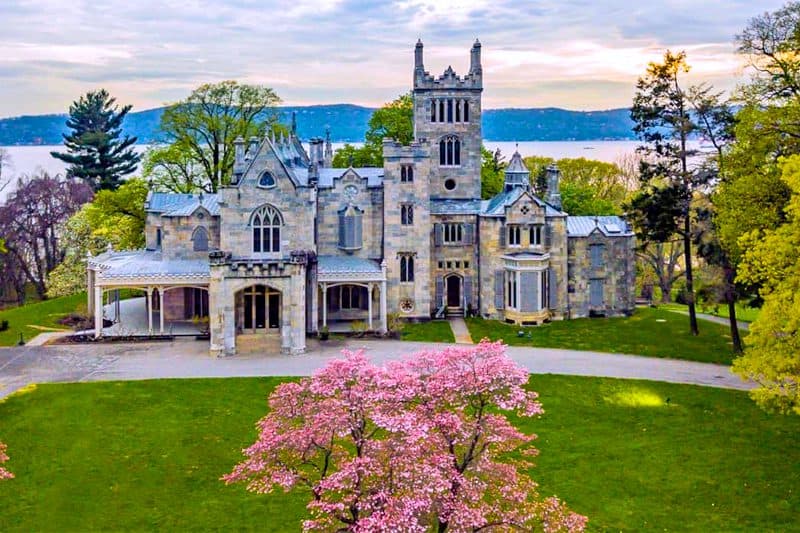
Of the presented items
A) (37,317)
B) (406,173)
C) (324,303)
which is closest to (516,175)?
(406,173)

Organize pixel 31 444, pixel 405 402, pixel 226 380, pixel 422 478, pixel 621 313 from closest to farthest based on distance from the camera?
1. pixel 422 478
2. pixel 405 402
3. pixel 31 444
4. pixel 226 380
5. pixel 621 313

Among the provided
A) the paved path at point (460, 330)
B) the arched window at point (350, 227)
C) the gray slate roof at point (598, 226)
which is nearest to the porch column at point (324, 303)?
the arched window at point (350, 227)

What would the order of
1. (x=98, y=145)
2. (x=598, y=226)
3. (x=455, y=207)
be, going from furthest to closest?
(x=98, y=145) < (x=455, y=207) < (x=598, y=226)

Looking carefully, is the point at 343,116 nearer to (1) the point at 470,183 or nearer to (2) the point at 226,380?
(1) the point at 470,183

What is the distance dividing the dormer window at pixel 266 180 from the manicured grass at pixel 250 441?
11964 millimetres

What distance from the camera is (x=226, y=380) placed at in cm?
3153

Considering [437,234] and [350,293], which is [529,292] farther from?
[350,293]

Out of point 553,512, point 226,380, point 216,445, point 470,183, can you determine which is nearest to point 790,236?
point 553,512

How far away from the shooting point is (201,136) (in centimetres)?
5641

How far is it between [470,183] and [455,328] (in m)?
10.6

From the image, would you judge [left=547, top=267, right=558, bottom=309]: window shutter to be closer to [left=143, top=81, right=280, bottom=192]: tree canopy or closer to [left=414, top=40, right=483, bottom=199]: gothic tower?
[left=414, top=40, right=483, bottom=199]: gothic tower

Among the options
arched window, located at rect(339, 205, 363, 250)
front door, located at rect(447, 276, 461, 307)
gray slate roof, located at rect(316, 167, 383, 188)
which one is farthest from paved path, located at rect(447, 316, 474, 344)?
gray slate roof, located at rect(316, 167, 383, 188)

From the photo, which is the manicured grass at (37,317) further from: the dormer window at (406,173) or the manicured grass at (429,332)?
the dormer window at (406,173)

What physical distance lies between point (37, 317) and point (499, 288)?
86.7 feet
